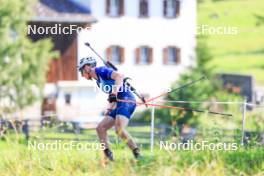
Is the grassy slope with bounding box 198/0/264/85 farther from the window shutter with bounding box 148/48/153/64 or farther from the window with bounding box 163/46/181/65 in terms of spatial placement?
the window shutter with bounding box 148/48/153/64

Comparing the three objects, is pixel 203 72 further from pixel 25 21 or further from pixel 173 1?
pixel 25 21

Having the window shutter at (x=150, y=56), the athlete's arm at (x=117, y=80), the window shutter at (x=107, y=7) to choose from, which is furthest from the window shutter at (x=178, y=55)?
the athlete's arm at (x=117, y=80)

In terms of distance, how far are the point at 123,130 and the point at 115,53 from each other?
35.4 meters

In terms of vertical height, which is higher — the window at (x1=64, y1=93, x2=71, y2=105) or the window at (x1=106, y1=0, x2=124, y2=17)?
the window at (x1=106, y1=0, x2=124, y2=17)

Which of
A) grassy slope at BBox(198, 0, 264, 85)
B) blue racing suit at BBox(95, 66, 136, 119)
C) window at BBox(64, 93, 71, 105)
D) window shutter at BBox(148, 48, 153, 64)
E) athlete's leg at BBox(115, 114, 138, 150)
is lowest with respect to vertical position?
window at BBox(64, 93, 71, 105)

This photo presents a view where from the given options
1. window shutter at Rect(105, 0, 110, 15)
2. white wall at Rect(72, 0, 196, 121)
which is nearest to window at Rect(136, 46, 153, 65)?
white wall at Rect(72, 0, 196, 121)

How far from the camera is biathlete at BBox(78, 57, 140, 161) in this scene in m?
10.3

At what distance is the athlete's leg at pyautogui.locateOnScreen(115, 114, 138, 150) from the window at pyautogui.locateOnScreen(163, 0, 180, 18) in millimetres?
34755

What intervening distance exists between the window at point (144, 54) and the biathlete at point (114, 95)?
35838 mm

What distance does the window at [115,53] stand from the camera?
4509 centimetres

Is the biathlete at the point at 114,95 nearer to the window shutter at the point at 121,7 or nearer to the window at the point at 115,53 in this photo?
the window at the point at 115,53

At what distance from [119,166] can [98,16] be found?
1382 inches

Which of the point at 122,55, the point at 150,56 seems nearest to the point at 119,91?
the point at 122,55

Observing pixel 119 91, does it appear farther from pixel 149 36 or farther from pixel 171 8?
pixel 149 36
